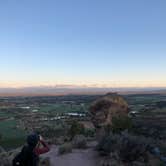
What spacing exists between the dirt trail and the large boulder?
12.9m

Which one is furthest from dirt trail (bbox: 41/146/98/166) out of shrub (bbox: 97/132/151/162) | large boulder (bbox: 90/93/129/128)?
large boulder (bbox: 90/93/129/128)

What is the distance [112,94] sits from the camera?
113 feet

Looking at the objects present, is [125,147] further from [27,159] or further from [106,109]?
[106,109]

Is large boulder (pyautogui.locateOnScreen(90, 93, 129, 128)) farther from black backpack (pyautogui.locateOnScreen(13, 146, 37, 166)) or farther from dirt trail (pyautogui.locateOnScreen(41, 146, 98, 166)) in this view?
black backpack (pyautogui.locateOnScreen(13, 146, 37, 166))

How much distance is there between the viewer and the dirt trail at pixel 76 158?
1702 centimetres

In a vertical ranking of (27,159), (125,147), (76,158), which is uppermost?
(27,159)

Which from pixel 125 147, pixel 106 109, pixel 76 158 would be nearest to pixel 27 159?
pixel 76 158

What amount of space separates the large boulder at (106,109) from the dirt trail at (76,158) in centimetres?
1288

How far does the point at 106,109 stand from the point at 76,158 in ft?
49.7

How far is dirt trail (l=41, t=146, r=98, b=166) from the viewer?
55.8 ft

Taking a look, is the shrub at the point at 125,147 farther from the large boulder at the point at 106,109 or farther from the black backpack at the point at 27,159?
the large boulder at the point at 106,109

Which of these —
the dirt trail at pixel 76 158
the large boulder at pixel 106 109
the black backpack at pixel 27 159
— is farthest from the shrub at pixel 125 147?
the large boulder at pixel 106 109

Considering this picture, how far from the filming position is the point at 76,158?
17.7m

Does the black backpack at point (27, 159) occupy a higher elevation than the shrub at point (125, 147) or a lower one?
higher
